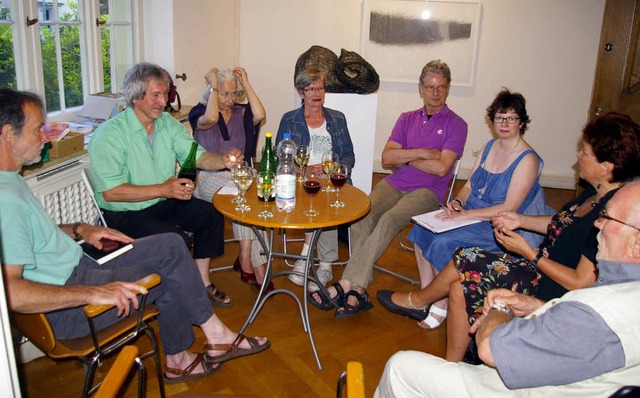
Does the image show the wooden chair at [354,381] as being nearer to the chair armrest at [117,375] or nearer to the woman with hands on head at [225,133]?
the chair armrest at [117,375]

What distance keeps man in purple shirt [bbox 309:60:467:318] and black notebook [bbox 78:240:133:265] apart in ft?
3.95

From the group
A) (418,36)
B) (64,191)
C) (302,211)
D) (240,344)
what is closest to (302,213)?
(302,211)

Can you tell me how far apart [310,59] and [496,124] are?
202 cm

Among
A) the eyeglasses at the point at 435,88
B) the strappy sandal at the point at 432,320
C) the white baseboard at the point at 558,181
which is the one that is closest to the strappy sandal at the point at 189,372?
the strappy sandal at the point at 432,320

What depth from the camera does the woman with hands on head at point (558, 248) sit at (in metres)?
2.09

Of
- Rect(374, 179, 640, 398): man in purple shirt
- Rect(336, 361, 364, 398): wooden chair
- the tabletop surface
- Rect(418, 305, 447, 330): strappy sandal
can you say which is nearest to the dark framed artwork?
the tabletop surface

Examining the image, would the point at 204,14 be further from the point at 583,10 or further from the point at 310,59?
the point at 583,10

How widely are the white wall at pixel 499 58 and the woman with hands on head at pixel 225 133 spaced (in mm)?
2564

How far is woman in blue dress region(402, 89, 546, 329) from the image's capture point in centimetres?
279

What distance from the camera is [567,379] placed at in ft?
4.50

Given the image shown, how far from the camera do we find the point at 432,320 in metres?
3.00

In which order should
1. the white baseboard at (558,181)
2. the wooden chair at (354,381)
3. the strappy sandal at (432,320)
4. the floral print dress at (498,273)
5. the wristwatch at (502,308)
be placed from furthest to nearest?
1. the white baseboard at (558,181)
2. the strappy sandal at (432,320)
3. the floral print dress at (498,273)
4. the wristwatch at (502,308)
5. the wooden chair at (354,381)

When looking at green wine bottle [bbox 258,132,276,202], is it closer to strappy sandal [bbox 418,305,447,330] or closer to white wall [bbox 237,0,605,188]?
strappy sandal [bbox 418,305,447,330]

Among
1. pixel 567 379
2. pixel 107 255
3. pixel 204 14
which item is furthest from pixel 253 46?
pixel 567 379
